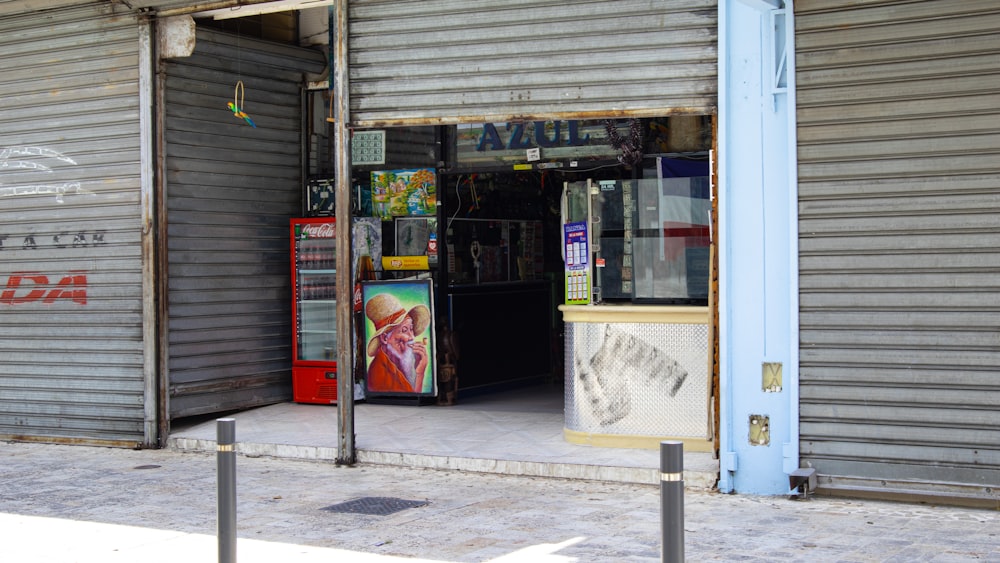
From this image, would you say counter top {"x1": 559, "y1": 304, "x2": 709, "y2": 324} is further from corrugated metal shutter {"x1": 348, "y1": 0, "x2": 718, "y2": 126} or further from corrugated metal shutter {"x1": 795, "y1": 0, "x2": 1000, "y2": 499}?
corrugated metal shutter {"x1": 348, "y1": 0, "x2": 718, "y2": 126}

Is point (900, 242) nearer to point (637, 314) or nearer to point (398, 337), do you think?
point (637, 314)

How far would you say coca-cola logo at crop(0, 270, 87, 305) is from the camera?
10.7 metres

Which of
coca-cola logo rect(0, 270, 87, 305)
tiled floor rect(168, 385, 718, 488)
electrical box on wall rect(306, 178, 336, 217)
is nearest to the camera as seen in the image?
tiled floor rect(168, 385, 718, 488)

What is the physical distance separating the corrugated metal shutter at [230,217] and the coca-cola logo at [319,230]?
391 millimetres

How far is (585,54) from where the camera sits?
27.6 feet

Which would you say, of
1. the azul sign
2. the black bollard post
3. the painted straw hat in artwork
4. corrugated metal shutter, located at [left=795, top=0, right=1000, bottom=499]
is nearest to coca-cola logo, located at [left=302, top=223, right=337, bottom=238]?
the painted straw hat in artwork

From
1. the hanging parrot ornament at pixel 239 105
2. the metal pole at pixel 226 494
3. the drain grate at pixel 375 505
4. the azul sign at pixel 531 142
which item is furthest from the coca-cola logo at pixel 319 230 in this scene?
the metal pole at pixel 226 494

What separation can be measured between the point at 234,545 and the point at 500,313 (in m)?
7.30

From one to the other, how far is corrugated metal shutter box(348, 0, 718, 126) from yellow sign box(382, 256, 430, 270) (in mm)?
2515

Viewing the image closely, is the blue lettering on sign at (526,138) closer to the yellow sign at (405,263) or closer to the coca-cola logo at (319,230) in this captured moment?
the yellow sign at (405,263)

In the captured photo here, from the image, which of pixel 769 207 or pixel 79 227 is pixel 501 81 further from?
pixel 79 227

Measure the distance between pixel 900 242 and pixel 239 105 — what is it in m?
6.69

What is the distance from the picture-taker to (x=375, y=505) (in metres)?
7.63

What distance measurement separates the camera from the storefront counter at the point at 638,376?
28.6 feet
